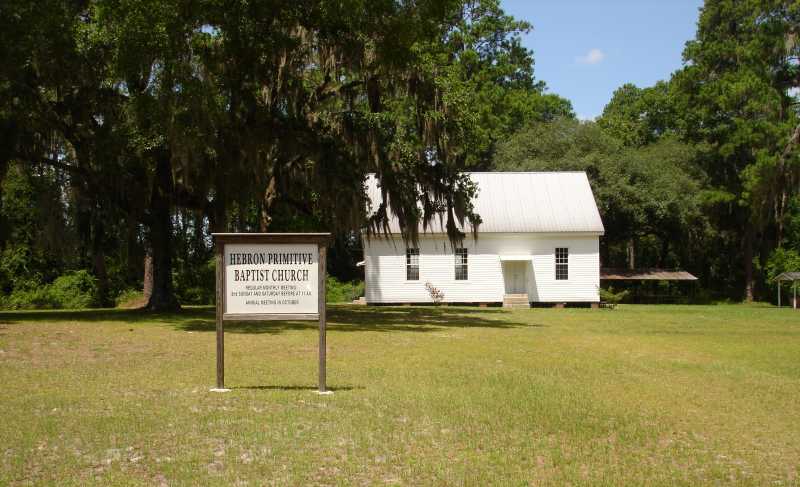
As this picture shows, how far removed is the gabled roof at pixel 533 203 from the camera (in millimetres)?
36344

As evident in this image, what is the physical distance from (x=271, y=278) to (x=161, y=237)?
15.9m

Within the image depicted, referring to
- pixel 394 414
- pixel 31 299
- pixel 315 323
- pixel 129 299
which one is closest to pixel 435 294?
pixel 129 299

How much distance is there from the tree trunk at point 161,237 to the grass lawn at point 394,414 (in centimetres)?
769

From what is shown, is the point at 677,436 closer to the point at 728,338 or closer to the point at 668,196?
the point at 728,338

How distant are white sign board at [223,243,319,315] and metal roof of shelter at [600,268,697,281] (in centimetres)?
3317

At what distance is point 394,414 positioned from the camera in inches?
337

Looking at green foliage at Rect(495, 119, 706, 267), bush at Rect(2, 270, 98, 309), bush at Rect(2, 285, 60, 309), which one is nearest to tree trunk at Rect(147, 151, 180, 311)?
bush at Rect(2, 270, 98, 309)

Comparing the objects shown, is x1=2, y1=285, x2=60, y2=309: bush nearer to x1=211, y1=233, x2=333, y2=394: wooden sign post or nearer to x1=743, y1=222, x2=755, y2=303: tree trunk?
x1=211, y1=233, x2=333, y2=394: wooden sign post

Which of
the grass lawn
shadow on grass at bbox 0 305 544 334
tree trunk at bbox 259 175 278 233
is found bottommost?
the grass lawn

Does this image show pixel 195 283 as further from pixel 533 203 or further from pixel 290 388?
pixel 290 388

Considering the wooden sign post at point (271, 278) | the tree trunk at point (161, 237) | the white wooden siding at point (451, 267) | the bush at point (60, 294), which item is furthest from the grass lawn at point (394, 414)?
the bush at point (60, 294)

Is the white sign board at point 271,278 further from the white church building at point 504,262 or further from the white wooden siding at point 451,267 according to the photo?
the white wooden siding at point 451,267

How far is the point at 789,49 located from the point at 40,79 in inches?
1303

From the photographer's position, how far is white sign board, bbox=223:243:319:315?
9.59 m
